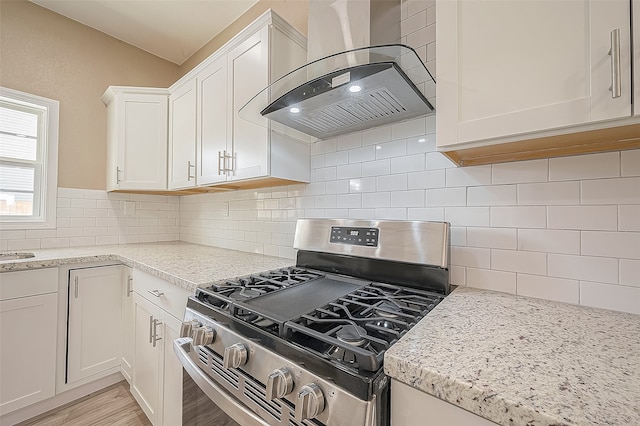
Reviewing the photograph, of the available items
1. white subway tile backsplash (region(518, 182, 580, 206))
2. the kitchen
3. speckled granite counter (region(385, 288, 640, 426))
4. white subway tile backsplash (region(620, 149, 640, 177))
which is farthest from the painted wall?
white subway tile backsplash (region(620, 149, 640, 177))

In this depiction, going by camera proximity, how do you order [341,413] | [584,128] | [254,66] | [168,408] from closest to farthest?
[341,413] → [584,128] → [168,408] → [254,66]

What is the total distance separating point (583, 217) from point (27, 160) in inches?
137

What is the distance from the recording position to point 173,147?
227 centimetres

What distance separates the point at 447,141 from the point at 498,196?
1.26ft

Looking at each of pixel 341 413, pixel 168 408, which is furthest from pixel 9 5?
pixel 341 413

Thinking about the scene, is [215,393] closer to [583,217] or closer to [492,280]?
[492,280]

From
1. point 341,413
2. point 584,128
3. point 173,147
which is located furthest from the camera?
point 173,147

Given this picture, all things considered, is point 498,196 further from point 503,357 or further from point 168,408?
point 168,408

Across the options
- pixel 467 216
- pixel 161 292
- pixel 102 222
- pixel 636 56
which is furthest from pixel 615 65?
pixel 102 222

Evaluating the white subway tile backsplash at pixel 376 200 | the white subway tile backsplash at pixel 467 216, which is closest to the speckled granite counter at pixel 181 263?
the white subway tile backsplash at pixel 376 200

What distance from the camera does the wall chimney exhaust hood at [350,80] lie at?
933 millimetres

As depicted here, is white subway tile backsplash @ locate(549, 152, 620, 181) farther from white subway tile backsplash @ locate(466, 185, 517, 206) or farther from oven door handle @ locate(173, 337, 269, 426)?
oven door handle @ locate(173, 337, 269, 426)

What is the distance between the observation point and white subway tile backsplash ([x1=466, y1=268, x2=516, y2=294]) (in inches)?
40.3

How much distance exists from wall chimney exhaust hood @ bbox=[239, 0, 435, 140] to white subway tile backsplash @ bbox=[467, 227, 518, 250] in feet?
1.81
